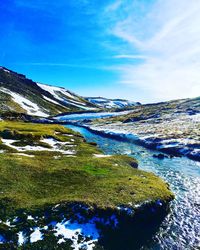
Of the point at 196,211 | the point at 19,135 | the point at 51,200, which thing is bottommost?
the point at 196,211

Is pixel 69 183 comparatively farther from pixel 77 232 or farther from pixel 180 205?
pixel 180 205

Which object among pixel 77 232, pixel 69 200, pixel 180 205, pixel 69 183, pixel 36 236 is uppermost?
pixel 69 183

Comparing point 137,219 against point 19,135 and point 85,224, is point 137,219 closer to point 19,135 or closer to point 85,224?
point 85,224

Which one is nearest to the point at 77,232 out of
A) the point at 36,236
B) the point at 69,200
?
the point at 36,236

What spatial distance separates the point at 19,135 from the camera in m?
68.2

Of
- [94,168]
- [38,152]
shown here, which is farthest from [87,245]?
[38,152]

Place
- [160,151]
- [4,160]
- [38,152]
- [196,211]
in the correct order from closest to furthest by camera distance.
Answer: [196,211]
[4,160]
[38,152]
[160,151]

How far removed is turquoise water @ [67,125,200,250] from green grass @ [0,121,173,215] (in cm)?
281

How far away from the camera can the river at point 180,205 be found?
96.5 ft

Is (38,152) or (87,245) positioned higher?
(38,152)

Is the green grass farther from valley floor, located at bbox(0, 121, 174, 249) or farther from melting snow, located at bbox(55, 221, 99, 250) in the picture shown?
melting snow, located at bbox(55, 221, 99, 250)

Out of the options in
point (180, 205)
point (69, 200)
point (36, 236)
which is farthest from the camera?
point (180, 205)

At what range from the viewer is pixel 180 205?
127 feet

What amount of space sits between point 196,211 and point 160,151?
47363 millimetres
